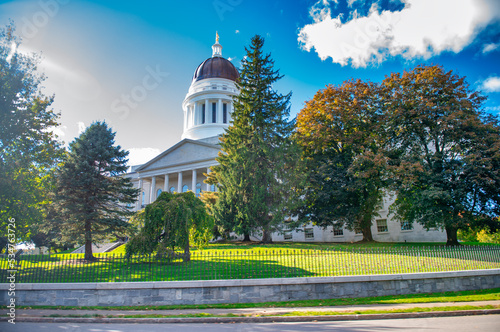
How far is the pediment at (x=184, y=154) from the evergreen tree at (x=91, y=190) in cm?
2097

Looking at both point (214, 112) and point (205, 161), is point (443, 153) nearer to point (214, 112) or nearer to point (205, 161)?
point (205, 161)

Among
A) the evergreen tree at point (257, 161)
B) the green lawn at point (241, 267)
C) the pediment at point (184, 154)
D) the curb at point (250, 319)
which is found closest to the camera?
the curb at point (250, 319)

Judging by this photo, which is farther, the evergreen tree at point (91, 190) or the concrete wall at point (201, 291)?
the evergreen tree at point (91, 190)

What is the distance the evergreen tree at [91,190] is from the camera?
65.6 feet

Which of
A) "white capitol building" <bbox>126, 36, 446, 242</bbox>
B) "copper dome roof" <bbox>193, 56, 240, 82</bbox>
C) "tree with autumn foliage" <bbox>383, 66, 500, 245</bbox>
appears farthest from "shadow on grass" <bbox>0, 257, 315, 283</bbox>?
"copper dome roof" <bbox>193, 56, 240, 82</bbox>

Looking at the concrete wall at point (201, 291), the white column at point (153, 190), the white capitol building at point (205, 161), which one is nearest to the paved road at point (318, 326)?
the concrete wall at point (201, 291)

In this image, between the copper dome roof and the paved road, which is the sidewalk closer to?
the paved road

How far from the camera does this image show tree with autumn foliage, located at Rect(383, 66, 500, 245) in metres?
21.0

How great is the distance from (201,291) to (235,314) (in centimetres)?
189

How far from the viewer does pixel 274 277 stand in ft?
36.9

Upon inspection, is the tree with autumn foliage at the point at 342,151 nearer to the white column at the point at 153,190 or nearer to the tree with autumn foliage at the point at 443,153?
the tree with autumn foliage at the point at 443,153

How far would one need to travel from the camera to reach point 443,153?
24219 mm

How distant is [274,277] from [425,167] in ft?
55.6

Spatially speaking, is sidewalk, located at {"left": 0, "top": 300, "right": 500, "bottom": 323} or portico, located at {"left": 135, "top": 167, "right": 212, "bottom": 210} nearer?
sidewalk, located at {"left": 0, "top": 300, "right": 500, "bottom": 323}
